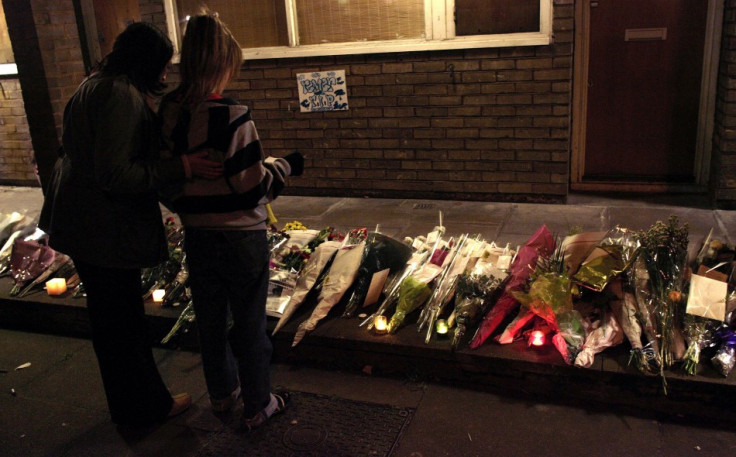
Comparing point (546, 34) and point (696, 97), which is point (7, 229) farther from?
point (696, 97)

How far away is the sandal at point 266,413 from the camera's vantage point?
332 centimetres

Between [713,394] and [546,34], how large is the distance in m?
4.03

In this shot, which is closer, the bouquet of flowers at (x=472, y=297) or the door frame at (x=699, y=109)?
the bouquet of flowers at (x=472, y=297)

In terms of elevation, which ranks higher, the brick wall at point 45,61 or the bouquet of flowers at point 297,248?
the brick wall at point 45,61

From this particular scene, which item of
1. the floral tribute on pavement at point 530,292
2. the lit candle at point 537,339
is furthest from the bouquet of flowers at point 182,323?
the lit candle at point 537,339

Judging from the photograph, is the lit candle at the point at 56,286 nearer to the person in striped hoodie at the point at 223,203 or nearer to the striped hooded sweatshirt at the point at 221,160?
the person in striped hoodie at the point at 223,203

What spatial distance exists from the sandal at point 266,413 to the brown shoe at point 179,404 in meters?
0.41

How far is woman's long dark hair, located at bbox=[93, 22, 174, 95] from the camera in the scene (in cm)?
293

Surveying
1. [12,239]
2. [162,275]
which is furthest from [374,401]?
[12,239]

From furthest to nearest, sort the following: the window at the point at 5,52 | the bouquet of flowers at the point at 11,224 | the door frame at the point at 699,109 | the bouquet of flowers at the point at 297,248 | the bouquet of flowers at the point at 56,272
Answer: the window at the point at 5,52, the door frame at the point at 699,109, the bouquet of flowers at the point at 11,224, the bouquet of flowers at the point at 56,272, the bouquet of flowers at the point at 297,248

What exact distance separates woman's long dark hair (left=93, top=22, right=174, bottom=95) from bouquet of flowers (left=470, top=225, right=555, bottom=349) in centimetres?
206

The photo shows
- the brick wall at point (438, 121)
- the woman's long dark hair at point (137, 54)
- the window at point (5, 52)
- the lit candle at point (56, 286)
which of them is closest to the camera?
the woman's long dark hair at point (137, 54)

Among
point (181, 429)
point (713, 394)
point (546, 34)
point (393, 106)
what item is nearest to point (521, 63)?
point (546, 34)

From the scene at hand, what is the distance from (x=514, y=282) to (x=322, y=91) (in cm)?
414
